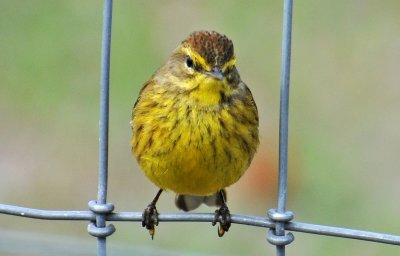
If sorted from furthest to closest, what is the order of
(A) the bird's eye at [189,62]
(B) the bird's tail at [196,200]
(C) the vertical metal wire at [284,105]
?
(B) the bird's tail at [196,200] < (A) the bird's eye at [189,62] < (C) the vertical metal wire at [284,105]

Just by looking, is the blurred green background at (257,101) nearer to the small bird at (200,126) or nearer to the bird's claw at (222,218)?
the bird's claw at (222,218)

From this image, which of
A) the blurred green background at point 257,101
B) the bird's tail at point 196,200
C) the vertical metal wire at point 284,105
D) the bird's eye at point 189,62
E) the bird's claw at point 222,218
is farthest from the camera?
the blurred green background at point 257,101

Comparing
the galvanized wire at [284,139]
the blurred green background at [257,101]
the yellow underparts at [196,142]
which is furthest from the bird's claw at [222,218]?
the blurred green background at [257,101]

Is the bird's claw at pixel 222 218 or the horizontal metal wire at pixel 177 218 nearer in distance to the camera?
the horizontal metal wire at pixel 177 218

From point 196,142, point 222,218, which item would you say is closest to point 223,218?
point 222,218

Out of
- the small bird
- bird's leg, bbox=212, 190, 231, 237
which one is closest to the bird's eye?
the small bird

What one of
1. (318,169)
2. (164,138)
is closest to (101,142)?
(164,138)

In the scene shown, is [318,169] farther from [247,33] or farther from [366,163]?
[247,33]

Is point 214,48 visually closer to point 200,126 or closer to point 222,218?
point 200,126
